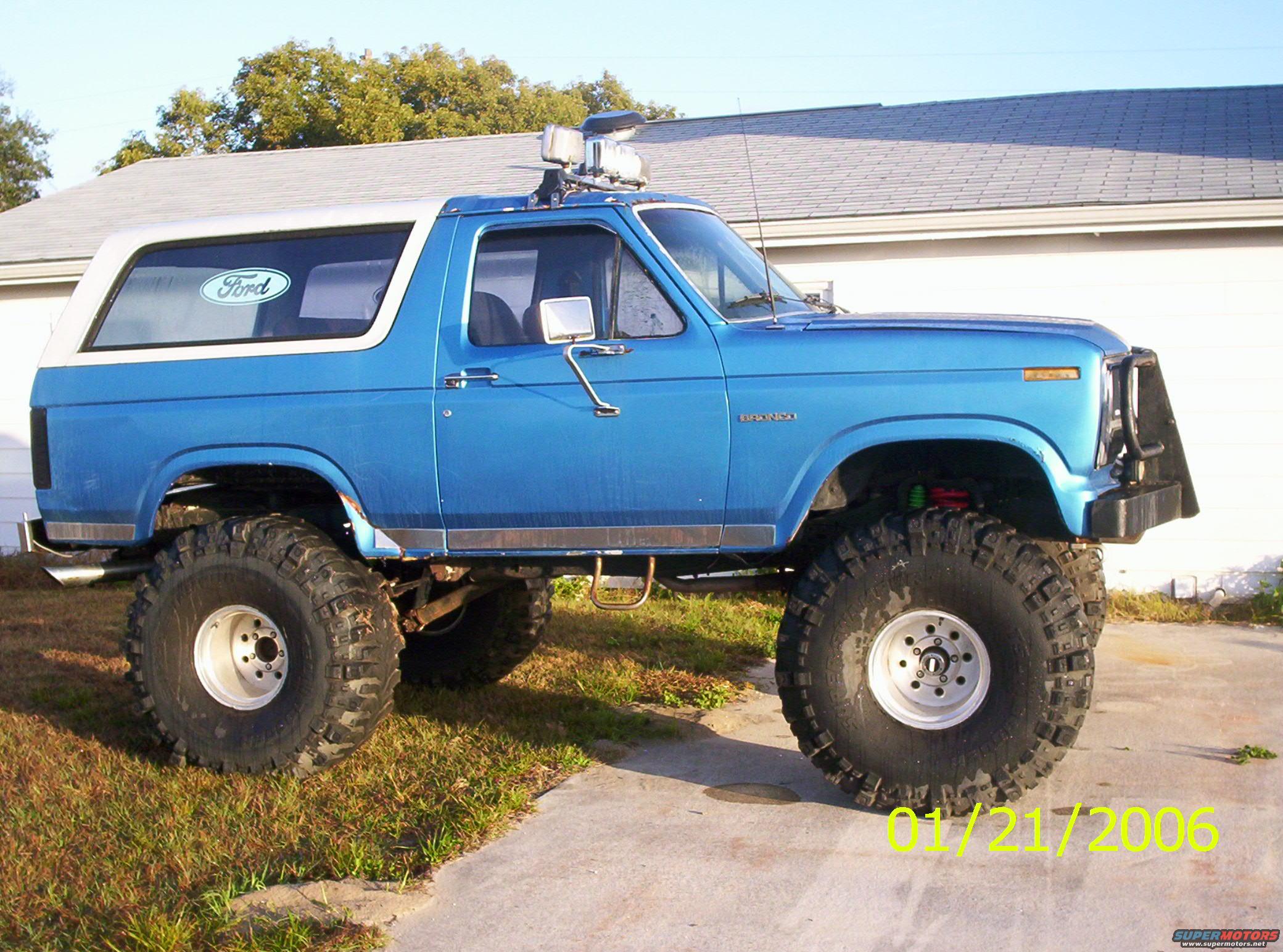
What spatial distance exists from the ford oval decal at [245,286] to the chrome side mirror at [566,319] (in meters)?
1.51

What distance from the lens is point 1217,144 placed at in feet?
35.2

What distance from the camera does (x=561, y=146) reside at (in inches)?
226

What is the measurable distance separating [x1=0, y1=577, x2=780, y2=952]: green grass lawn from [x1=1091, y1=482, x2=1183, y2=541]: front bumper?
2.50 m

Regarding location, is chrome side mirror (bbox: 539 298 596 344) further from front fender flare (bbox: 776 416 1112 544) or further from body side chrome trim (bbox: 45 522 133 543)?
body side chrome trim (bbox: 45 522 133 543)

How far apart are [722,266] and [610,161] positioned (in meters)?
0.73

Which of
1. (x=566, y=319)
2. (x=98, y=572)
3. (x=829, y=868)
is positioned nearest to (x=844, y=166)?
(x=566, y=319)

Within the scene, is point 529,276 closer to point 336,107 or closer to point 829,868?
point 829,868

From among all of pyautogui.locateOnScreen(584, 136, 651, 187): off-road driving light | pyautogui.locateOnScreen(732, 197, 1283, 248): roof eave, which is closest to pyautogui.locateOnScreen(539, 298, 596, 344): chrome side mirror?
pyautogui.locateOnScreen(584, 136, 651, 187): off-road driving light

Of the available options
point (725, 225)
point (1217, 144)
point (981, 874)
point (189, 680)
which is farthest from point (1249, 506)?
point (189, 680)

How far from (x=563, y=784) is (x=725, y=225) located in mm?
2725

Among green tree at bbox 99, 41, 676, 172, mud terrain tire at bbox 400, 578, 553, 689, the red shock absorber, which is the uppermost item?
green tree at bbox 99, 41, 676, 172

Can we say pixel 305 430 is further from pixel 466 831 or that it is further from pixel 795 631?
pixel 795 631

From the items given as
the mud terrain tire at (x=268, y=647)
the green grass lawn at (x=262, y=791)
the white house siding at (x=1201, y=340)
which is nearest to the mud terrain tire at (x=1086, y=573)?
the green grass lawn at (x=262, y=791)

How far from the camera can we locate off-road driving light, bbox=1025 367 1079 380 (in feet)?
15.8
